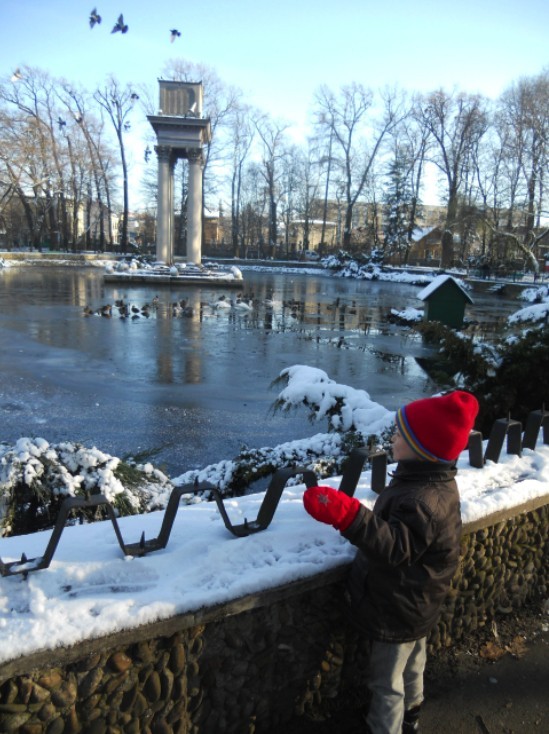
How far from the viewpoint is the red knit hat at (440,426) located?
1981 millimetres

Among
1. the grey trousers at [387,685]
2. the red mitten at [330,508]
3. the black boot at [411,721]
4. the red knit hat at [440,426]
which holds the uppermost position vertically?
the red knit hat at [440,426]

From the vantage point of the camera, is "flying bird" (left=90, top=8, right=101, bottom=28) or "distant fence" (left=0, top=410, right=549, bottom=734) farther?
"flying bird" (left=90, top=8, right=101, bottom=28)

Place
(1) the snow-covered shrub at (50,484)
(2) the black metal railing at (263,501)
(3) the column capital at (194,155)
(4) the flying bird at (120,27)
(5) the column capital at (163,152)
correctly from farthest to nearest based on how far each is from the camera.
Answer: (3) the column capital at (194,155) → (5) the column capital at (163,152) → (4) the flying bird at (120,27) → (1) the snow-covered shrub at (50,484) → (2) the black metal railing at (263,501)

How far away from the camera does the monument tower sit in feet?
117

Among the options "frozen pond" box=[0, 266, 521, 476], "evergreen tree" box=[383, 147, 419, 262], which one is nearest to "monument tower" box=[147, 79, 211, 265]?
"frozen pond" box=[0, 266, 521, 476]

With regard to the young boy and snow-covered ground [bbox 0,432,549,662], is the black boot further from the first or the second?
snow-covered ground [bbox 0,432,549,662]

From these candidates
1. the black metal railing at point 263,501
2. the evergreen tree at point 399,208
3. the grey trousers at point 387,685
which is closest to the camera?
the black metal railing at point 263,501

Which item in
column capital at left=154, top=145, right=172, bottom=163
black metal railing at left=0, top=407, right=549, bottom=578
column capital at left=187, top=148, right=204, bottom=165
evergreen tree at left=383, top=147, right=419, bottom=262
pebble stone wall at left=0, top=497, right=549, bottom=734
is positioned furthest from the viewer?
evergreen tree at left=383, top=147, right=419, bottom=262

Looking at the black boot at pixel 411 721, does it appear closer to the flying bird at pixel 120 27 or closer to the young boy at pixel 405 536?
the young boy at pixel 405 536

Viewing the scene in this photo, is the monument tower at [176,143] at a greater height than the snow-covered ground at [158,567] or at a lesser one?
greater

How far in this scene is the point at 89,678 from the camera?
1677 mm

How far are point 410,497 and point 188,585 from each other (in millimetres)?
849

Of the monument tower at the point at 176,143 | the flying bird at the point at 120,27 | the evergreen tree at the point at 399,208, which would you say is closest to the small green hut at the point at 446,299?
the flying bird at the point at 120,27

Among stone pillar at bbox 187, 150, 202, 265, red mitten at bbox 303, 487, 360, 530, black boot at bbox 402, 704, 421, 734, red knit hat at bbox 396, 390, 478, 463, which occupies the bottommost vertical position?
black boot at bbox 402, 704, 421, 734
